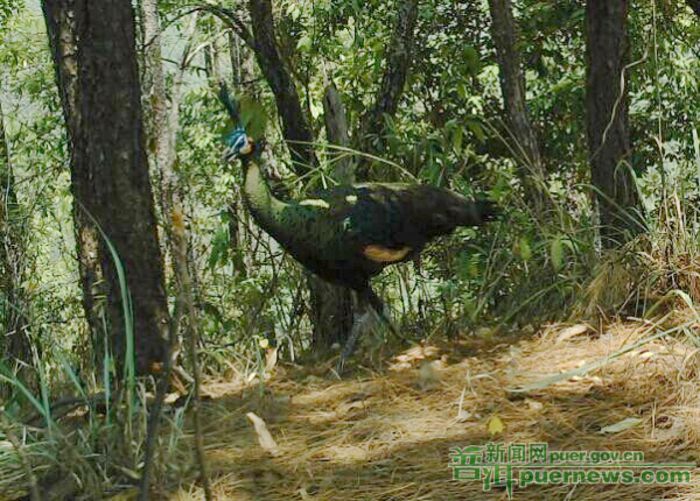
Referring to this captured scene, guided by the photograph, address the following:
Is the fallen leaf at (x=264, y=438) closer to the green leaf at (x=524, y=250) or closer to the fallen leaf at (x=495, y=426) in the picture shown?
the fallen leaf at (x=495, y=426)

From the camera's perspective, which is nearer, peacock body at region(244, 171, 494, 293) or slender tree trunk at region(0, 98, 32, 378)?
peacock body at region(244, 171, 494, 293)

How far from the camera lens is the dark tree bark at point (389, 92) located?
5.34 m

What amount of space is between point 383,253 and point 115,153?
1.41 metres

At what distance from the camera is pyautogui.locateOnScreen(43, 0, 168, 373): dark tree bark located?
3486mm

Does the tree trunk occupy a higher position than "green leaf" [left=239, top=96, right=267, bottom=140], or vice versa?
"green leaf" [left=239, top=96, right=267, bottom=140]

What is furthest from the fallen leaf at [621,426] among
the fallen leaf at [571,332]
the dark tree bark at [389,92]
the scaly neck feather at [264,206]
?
the dark tree bark at [389,92]

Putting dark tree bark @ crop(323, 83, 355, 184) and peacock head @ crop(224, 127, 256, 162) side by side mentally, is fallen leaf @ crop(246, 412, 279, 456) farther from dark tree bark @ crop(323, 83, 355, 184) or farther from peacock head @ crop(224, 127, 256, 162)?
dark tree bark @ crop(323, 83, 355, 184)

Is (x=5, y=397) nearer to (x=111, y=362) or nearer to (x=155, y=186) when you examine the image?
(x=111, y=362)

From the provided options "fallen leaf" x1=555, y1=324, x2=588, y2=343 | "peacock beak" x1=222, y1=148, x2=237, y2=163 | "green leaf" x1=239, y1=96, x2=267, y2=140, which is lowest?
"fallen leaf" x1=555, y1=324, x2=588, y2=343

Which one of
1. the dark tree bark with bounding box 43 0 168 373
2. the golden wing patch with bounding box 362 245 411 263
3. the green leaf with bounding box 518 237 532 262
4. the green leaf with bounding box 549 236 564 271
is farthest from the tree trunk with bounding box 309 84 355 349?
the dark tree bark with bounding box 43 0 168 373

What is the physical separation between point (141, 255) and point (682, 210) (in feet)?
7.20

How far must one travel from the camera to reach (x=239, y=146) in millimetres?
4551

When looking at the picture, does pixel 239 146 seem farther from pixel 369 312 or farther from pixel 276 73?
pixel 369 312

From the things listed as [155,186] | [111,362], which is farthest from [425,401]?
[155,186]
